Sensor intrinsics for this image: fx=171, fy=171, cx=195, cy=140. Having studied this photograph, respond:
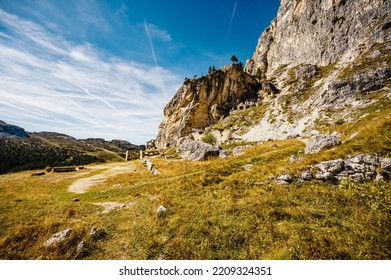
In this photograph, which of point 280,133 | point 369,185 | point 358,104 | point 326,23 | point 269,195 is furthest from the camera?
point 326,23

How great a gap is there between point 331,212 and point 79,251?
1105cm

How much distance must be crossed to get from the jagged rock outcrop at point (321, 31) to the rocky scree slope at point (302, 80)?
0.21m

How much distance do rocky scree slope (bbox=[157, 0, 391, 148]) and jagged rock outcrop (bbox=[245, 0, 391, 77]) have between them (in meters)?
0.21

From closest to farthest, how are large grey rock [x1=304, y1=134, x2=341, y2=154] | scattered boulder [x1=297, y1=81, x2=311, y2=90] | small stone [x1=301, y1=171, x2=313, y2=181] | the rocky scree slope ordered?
small stone [x1=301, y1=171, x2=313, y2=181], large grey rock [x1=304, y1=134, x2=341, y2=154], the rocky scree slope, scattered boulder [x1=297, y1=81, x2=311, y2=90]

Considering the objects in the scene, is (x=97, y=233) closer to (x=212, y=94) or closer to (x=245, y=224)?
(x=245, y=224)

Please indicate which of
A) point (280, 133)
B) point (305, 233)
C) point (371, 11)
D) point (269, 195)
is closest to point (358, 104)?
point (280, 133)

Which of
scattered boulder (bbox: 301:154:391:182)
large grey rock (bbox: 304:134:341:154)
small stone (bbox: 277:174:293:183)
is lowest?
small stone (bbox: 277:174:293:183)

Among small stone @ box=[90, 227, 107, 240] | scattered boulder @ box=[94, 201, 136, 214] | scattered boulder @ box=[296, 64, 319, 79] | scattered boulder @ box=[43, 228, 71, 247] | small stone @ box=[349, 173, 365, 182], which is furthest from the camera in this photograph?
scattered boulder @ box=[296, 64, 319, 79]

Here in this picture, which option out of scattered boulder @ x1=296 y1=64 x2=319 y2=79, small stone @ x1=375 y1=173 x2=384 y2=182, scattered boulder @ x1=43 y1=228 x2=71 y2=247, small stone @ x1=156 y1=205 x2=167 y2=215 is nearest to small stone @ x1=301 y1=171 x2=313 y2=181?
small stone @ x1=375 y1=173 x2=384 y2=182

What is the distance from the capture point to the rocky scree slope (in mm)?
39969

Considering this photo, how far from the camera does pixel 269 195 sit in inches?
388

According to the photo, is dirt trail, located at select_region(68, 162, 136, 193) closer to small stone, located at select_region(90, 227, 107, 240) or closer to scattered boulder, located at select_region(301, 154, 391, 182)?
small stone, located at select_region(90, 227, 107, 240)

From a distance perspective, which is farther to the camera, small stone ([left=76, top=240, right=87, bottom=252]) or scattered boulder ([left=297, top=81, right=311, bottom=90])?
scattered boulder ([left=297, top=81, right=311, bottom=90])
